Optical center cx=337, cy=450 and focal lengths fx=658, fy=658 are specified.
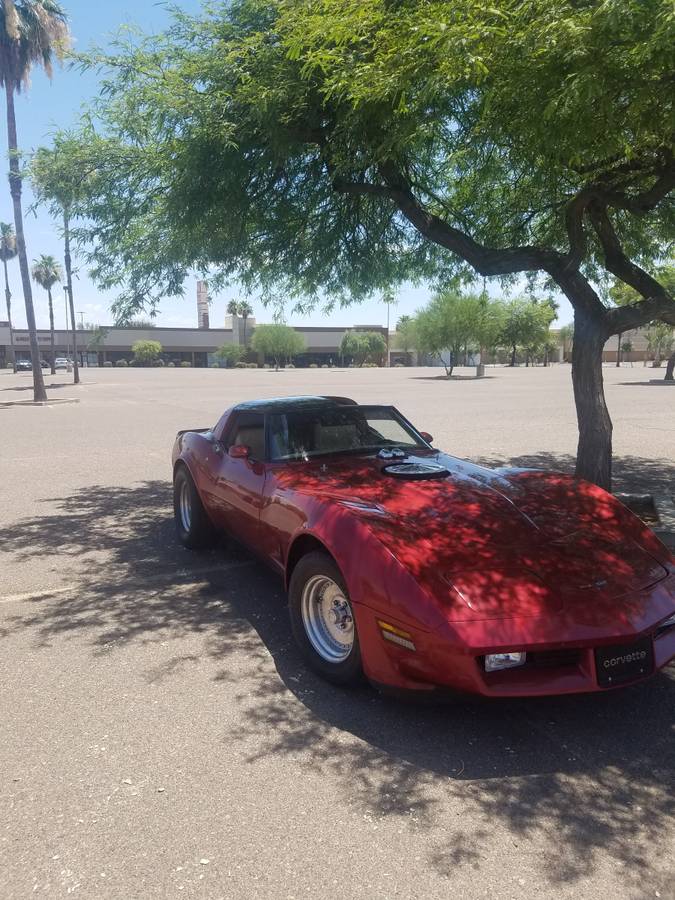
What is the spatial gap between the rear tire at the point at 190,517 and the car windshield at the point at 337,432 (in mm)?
1277

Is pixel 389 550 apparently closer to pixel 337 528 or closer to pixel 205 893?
pixel 337 528

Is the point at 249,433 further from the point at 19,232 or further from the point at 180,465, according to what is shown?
the point at 19,232

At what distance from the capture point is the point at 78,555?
235 inches

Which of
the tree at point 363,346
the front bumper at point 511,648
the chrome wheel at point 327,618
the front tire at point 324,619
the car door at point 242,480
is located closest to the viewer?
the front bumper at point 511,648

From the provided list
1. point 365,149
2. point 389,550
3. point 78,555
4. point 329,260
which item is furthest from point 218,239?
point 389,550

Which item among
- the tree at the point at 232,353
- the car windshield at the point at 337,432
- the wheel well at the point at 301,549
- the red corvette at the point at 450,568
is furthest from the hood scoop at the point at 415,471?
the tree at the point at 232,353

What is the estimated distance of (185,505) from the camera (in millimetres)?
6145

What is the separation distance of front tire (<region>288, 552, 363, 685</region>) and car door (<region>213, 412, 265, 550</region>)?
2.76 ft

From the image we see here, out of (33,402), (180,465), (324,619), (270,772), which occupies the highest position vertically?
(180,465)

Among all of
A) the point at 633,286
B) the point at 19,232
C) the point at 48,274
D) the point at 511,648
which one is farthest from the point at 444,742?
the point at 48,274

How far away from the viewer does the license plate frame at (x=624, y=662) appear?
9.29 ft

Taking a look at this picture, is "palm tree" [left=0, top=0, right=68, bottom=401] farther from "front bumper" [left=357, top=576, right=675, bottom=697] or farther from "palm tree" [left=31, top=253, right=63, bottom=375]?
"palm tree" [left=31, top=253, right=63, bottom=375]

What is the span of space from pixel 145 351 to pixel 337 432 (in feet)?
302

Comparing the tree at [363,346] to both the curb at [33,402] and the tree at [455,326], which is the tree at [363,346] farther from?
the curb at [33,402]
